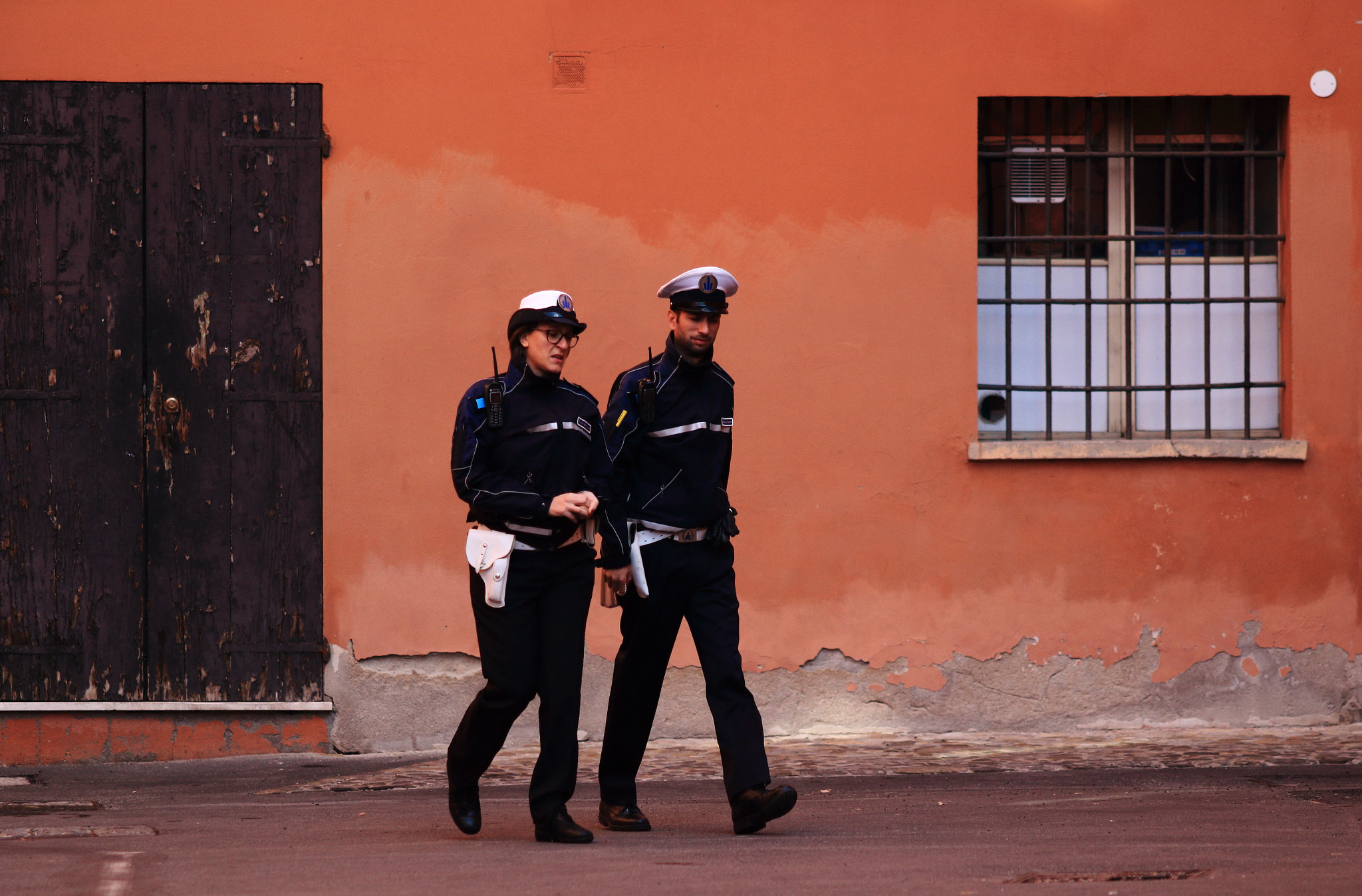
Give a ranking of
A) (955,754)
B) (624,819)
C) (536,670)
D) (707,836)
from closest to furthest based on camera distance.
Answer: (536,670)
(707,836)
(624,819)
(955,754)

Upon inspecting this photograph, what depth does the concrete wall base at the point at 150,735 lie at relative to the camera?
22.8 feet

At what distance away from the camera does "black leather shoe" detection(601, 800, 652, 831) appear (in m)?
5.10

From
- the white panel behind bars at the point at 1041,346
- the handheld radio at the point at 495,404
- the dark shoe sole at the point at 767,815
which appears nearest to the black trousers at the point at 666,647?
the dark shoe sole at the point at 767,815

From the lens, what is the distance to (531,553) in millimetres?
4867

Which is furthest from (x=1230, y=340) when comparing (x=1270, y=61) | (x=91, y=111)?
(x=91, y=111)

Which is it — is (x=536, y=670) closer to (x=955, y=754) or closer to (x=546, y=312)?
(x=546, y=312)

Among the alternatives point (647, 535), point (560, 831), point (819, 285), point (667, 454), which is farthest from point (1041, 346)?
point (560, 831)

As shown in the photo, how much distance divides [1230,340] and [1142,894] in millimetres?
4063

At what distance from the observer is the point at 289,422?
7047mm

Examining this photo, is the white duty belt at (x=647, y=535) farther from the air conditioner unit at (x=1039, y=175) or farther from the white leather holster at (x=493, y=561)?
the air conditioner unit at (x=1039, y=175)

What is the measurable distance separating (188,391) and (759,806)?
3580mm

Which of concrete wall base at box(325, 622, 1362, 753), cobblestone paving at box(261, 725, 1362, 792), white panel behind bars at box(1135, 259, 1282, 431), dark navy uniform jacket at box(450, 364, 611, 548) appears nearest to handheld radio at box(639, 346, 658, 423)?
dark navy uniform jacket at box(450, 364, 611, 548)

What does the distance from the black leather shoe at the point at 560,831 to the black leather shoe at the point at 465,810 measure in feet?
0.71

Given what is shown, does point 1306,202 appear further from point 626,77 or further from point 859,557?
point 626,77
